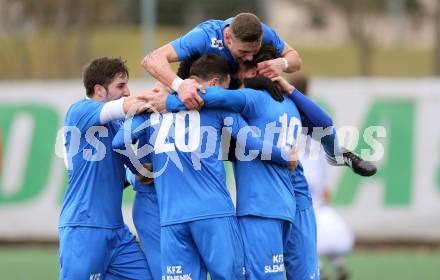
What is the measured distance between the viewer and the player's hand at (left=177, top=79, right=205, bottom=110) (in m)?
7.45

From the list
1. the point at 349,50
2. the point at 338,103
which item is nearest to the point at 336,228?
the point at 338,103

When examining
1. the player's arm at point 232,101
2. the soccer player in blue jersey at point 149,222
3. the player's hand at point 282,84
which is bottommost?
the soccer player in blue jersey at point 149,222

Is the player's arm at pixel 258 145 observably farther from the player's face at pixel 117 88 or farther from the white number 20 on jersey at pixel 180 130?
the player's face at pixel 117 88

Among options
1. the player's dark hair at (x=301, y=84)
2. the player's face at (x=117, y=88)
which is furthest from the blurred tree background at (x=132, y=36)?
the player's face at (x=117, y=88)

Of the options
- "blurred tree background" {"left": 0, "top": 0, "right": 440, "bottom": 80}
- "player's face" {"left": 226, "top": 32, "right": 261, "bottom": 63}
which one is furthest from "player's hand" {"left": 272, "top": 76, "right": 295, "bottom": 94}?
"blurred tree background" {"left": 0, "top": 0, "right": 440, "bottom": 80}

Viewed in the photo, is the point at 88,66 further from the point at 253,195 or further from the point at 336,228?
the point at 336,228

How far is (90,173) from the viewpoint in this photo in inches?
310

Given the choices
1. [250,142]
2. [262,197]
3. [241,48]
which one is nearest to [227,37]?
[241,48]

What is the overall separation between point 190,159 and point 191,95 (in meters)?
0.45

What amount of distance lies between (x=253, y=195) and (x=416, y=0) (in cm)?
962

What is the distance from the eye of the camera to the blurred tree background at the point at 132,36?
15.4 m

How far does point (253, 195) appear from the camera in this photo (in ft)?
25.3

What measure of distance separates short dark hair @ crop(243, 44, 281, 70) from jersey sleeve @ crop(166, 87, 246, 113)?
39 cm

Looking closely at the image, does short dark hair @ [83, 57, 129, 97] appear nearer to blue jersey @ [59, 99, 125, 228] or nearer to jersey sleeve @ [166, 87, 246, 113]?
blue jersey @ [59, 99, 125, 228]
